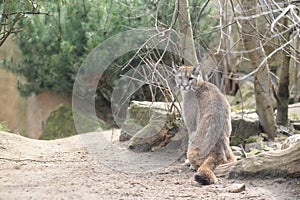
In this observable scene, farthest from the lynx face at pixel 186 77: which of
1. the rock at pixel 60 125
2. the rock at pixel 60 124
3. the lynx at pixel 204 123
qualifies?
the rock at pixel 60 124

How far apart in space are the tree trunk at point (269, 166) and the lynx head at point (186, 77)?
1.14 metres

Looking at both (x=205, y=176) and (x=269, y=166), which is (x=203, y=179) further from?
(x=269, y=166)

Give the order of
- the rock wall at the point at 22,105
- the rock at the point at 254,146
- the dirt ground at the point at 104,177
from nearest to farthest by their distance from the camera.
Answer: the dirt ground at the point at 104,177 → the rock at the point at 254,146 → the rock wall at the point at 22,105

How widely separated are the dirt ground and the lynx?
20 centimetres

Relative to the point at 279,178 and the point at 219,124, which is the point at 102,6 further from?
the point at 279,178

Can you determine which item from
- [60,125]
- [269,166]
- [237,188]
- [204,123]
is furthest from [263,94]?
[60,125]

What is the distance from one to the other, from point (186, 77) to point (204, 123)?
1.87 ft

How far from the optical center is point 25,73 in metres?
11.1

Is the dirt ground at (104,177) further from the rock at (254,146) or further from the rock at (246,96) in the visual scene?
the rock at (246,96)

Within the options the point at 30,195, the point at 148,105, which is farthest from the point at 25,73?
the point at 30,195

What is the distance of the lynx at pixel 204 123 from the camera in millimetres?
5344

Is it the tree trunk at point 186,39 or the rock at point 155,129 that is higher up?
the tree trunk at point 186,39

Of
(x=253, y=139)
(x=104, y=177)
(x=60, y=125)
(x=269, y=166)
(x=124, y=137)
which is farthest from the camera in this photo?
(x=60, y=125)

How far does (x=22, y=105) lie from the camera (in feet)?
43.9
